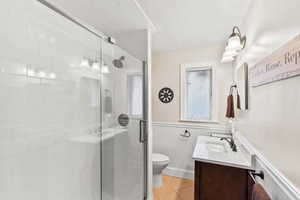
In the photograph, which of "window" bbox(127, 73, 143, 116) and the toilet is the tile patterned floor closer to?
the toilet

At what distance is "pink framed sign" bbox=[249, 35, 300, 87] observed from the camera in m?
0.69

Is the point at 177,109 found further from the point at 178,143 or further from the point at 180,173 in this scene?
the point at 180,173

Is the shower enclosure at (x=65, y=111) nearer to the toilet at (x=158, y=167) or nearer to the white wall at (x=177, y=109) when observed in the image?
the toilet at (x=158, y=167)

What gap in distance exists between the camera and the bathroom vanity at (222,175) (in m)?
1.31

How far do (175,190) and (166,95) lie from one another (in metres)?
1.57

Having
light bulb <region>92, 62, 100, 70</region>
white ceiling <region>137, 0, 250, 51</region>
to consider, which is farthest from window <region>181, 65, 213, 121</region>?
light bulb <region>92, 62, 100, 70</region>

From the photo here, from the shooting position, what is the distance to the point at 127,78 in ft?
5.65

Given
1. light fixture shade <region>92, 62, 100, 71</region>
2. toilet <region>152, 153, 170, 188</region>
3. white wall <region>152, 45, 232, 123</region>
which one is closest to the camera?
light fixture shade <region>92, 62, 100, 71</region>

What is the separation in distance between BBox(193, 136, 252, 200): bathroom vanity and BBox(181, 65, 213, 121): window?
3.63 feet

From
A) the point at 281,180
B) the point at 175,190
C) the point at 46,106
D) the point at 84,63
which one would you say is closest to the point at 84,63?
the point at 84,63

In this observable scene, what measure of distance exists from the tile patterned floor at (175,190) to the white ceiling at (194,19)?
2328mm

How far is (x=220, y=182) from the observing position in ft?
4.54

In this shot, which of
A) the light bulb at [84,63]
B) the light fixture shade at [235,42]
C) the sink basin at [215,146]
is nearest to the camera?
the light bulb at [84,63]

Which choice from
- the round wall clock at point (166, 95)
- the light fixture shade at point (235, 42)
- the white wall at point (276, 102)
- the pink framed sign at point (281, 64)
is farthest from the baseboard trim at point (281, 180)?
the round wall clock at point (166, 95)
